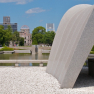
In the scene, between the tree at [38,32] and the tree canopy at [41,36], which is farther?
the tree at [38,32]

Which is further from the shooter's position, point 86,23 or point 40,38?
point 40,38

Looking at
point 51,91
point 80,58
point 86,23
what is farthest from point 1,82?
point 86,23

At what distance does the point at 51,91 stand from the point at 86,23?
8.51 feet

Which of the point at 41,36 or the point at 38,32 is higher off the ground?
the point at 38,32

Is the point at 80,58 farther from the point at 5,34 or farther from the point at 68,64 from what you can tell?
the point at 5,34

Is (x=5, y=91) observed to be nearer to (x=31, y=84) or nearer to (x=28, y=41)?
(x=31, y=84)

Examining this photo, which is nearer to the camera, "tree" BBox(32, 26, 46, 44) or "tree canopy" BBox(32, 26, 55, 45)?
"tree canopy" BBox(32, 26, 55, 45)

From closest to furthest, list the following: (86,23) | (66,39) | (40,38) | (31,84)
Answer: (86,23)
(31,84)
(66,39)
(40,38)

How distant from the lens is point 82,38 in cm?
572

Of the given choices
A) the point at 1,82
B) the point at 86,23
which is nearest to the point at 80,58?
the point at 86,23

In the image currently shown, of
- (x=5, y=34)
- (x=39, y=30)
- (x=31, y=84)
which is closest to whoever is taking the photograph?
(x=31, y=84)

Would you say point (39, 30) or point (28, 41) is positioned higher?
point (39, 30)

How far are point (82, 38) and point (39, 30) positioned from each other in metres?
71.9

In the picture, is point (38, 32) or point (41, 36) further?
point (38, 32)
